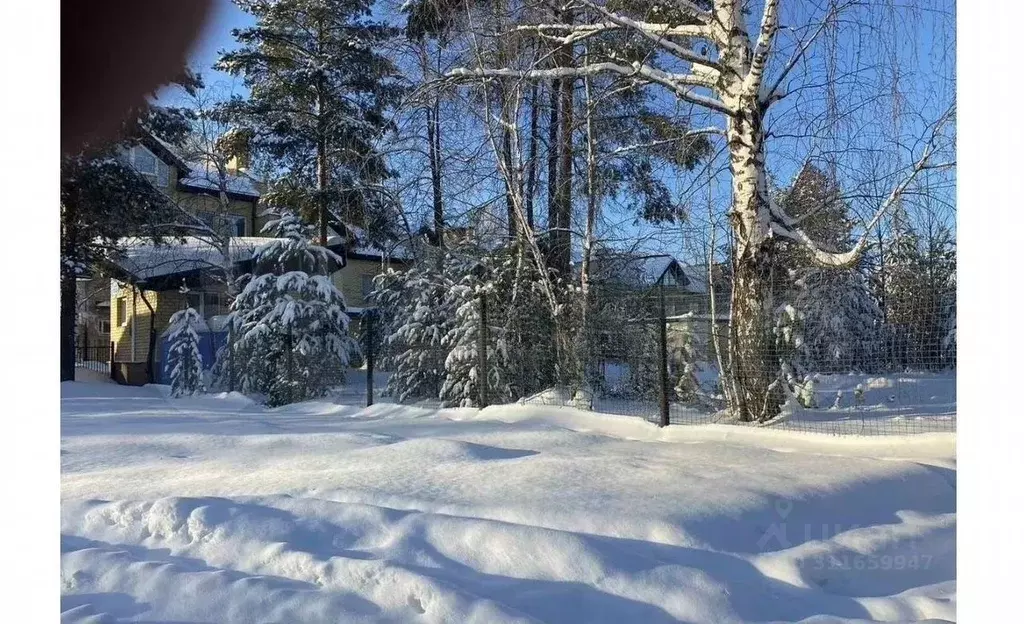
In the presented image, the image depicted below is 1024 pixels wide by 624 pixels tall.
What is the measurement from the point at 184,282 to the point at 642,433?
8.11 meters

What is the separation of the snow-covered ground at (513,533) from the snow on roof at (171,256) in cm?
701

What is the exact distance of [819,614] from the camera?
212 cm

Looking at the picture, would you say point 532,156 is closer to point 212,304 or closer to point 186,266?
point 186,266

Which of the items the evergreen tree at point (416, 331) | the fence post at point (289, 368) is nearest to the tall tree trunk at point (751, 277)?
the evergreen tree at point (416, 331)

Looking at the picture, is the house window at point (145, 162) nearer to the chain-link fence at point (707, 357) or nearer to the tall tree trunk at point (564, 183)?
the chain-link fence at point (707, 357)

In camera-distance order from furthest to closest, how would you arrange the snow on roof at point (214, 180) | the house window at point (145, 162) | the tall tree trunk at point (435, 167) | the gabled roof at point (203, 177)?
the snow on roof at point (214, 180) < the gabled roof at point (203, 177) < the house window at point (145, 162) < the tall tree trunk at point (435, 167)

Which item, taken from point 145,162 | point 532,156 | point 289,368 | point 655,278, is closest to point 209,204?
point 145,162

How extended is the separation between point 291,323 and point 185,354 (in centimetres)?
242

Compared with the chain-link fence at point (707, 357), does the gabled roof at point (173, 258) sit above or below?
above

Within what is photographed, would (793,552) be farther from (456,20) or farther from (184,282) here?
(184,282)

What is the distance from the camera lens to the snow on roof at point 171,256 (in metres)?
10.8

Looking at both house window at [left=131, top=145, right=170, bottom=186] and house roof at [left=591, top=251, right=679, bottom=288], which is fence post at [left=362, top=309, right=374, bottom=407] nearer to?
house roof at [left=591, top=251, right=679, bottom=288]

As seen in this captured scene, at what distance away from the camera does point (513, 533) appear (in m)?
2.49
